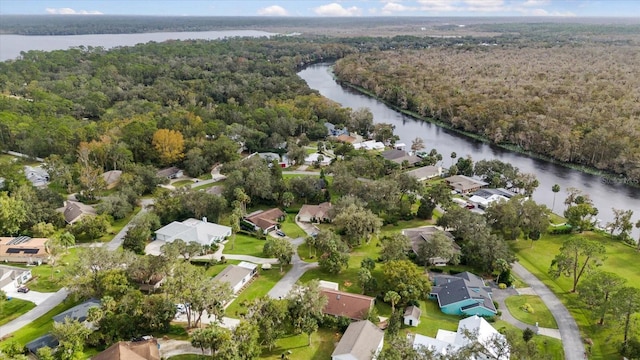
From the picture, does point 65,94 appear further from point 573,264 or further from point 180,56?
point 573,264

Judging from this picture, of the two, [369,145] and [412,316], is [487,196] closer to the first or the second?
[369,145]

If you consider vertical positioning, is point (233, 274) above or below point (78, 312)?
below

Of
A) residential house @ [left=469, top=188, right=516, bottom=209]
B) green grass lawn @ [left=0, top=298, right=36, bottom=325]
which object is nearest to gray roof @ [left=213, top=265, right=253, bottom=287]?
green grass lawn @ [left=0, top=298, right=36, bottom=325]

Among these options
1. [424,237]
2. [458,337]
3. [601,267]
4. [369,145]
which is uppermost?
[369,145]

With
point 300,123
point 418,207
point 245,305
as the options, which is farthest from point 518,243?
point 300,123

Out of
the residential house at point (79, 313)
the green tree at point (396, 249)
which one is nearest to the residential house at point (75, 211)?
the residential house at point (79, 313)

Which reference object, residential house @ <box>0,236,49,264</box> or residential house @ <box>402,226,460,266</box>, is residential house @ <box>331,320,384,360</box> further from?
residential house @ <box>0,236,49,264</box>

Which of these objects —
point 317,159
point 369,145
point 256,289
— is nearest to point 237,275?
point 256,289
